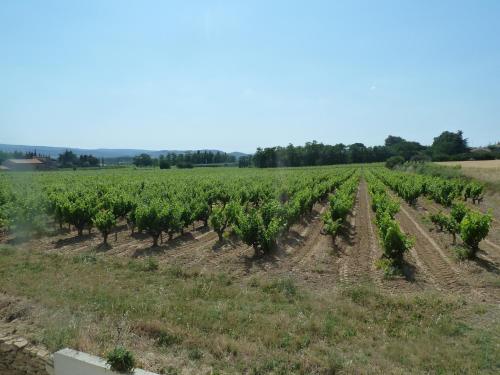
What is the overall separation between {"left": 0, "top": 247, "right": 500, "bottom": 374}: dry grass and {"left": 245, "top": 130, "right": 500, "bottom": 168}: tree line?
316 feet

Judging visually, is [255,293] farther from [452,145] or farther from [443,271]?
[452,145]

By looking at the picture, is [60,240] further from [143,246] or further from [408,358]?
[408,358]

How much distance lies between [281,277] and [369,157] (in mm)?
118475

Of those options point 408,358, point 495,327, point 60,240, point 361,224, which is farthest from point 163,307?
point 361,224

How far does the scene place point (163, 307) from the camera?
7387 mm

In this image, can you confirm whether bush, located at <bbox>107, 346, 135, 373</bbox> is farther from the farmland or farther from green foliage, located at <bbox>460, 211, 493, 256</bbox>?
green foliage, located at <bbox>460, 211, 493, 256</bbox>

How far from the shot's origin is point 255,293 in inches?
332

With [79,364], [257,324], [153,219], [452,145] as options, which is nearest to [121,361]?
[79,364]

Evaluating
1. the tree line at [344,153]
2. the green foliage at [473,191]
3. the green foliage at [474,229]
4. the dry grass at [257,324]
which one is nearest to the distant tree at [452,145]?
the tree line at [344,153]

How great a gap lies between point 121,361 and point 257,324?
248 cm

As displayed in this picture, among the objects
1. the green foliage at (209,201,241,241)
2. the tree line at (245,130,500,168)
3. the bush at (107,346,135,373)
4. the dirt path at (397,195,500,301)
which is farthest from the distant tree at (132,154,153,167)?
the bush at (107,346,135,373)

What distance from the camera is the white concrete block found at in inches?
201

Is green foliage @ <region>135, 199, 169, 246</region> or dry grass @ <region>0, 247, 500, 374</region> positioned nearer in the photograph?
dry grass @ <region>0, 247, 500, 374</region>

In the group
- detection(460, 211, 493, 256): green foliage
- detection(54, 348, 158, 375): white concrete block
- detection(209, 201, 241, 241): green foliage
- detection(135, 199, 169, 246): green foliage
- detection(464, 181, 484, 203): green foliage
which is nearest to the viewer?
detection(54, 348, 158, 375): white concrete block
